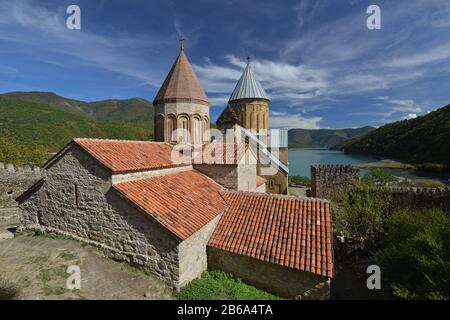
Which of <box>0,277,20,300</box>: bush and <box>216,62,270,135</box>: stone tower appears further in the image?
<box>216,62,270,135</box>: stone tower

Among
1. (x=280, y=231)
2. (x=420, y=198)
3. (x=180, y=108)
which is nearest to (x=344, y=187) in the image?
(x=420, y=198)

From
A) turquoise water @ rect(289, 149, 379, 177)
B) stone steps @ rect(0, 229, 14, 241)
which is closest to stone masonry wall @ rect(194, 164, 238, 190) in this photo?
stone steps @ rect(0, 229, 14, 241)

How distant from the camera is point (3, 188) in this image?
1237 cm

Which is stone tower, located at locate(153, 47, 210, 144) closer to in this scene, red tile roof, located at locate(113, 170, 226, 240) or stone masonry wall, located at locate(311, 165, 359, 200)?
red tile roof, located at locate(113, 170, 226, 240)

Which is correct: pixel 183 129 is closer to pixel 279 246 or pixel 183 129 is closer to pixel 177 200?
pixel 177 200

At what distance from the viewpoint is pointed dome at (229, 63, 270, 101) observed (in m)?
20.6

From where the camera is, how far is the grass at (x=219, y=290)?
517 cm

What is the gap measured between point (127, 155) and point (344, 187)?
1462cm

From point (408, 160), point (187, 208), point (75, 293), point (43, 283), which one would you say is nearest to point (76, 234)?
point (43, 283)

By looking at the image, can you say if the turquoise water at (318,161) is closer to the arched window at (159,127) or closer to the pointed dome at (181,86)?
the pointed dome at (181,86)

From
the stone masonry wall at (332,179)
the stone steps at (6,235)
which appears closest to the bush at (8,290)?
the stone steps at (6,235)

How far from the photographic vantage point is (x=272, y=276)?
5633mm

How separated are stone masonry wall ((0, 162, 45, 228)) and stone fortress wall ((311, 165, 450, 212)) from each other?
59.8 ft
